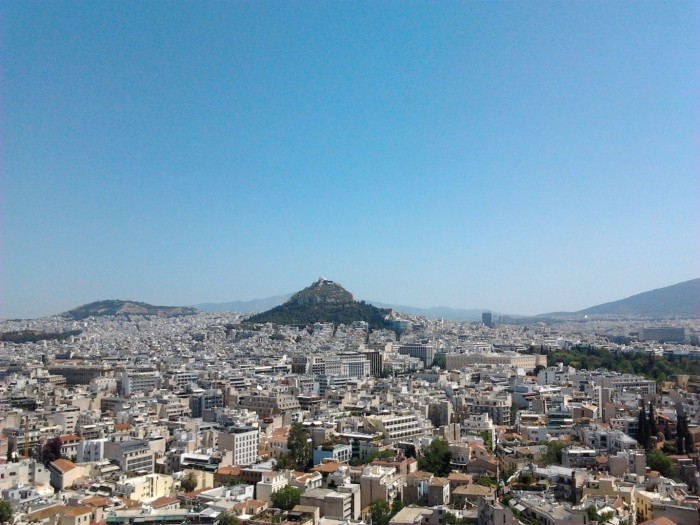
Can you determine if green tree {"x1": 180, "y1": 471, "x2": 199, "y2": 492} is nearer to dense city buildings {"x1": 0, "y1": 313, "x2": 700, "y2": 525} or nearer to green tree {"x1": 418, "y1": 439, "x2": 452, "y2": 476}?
dense city buildings {"x1": 0, "y1": 313, "x2": 700, "y2": 525}

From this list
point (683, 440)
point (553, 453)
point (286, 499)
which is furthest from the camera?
point (683, 440)

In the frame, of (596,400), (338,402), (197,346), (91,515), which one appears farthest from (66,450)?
(197,346)

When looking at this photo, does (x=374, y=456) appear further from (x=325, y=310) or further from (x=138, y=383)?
(x=325, y=310)

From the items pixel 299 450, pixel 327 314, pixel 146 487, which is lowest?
pixel 146 487

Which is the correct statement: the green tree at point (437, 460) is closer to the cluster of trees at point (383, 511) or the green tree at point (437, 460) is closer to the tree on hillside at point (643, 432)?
the cluster of trees at point (383, 511)

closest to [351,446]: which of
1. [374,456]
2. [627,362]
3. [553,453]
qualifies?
[374,456]

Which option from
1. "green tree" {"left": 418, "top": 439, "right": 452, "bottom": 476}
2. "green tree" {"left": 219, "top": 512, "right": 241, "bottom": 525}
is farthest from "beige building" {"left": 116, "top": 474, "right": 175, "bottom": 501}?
"green tree" {"left": 418, "top": 439, "right": 452, "bottom": 476}

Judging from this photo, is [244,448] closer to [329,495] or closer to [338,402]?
[329,495]
